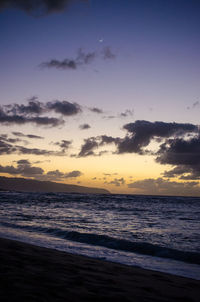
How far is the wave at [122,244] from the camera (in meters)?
7.84

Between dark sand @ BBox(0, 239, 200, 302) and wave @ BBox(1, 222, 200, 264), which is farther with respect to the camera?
wave @ BBox(1, 222, 200, 264)

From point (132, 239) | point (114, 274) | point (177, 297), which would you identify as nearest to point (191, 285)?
point (177, 297)

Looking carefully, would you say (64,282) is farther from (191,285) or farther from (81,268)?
(191,285)

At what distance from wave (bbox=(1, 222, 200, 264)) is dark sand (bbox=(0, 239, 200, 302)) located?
2.90 m

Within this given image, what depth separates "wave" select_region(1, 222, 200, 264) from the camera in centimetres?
784

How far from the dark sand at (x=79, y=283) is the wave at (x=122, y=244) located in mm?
2900

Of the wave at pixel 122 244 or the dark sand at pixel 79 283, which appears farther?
the wave at pixel 122 244

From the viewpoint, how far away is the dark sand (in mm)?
3205

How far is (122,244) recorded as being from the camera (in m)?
9.09

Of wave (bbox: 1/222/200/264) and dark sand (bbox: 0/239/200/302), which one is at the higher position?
dark sand (bbox: 0/239/200/302)

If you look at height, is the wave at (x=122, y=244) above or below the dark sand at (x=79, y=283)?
below

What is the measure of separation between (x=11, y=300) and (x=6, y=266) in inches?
74.5

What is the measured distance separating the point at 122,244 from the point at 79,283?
558 cm

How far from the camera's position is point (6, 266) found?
4406 millimetres
